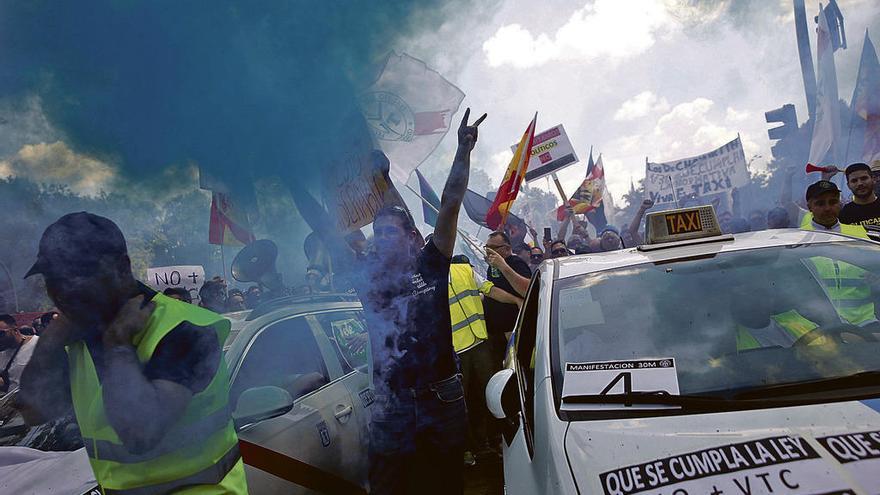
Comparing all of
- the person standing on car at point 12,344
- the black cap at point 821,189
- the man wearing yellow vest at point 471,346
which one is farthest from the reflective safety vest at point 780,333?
the person standing on car at point 12,344

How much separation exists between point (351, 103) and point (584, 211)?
26.8 feet

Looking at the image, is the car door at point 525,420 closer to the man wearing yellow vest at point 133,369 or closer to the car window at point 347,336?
the man wearing yellow vest at point 133,369

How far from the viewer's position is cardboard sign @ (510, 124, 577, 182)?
1007 centimetres

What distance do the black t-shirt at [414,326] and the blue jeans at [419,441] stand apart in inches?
3.1

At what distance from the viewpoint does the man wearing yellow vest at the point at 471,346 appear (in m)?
4.90

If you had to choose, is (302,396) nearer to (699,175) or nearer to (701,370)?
(701,370)

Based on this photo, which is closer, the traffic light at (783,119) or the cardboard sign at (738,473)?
the cardboard sign at (738,473)

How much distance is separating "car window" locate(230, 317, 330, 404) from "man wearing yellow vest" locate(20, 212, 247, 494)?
0.99 m

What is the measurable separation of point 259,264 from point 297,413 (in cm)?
201

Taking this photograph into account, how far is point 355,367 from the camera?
148 inches

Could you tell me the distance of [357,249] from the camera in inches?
180

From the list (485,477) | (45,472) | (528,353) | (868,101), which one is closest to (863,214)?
(485,477)

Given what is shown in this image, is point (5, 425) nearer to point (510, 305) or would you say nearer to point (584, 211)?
point (510, 305)

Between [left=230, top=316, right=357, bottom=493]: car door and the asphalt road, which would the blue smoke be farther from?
the asphalt road
